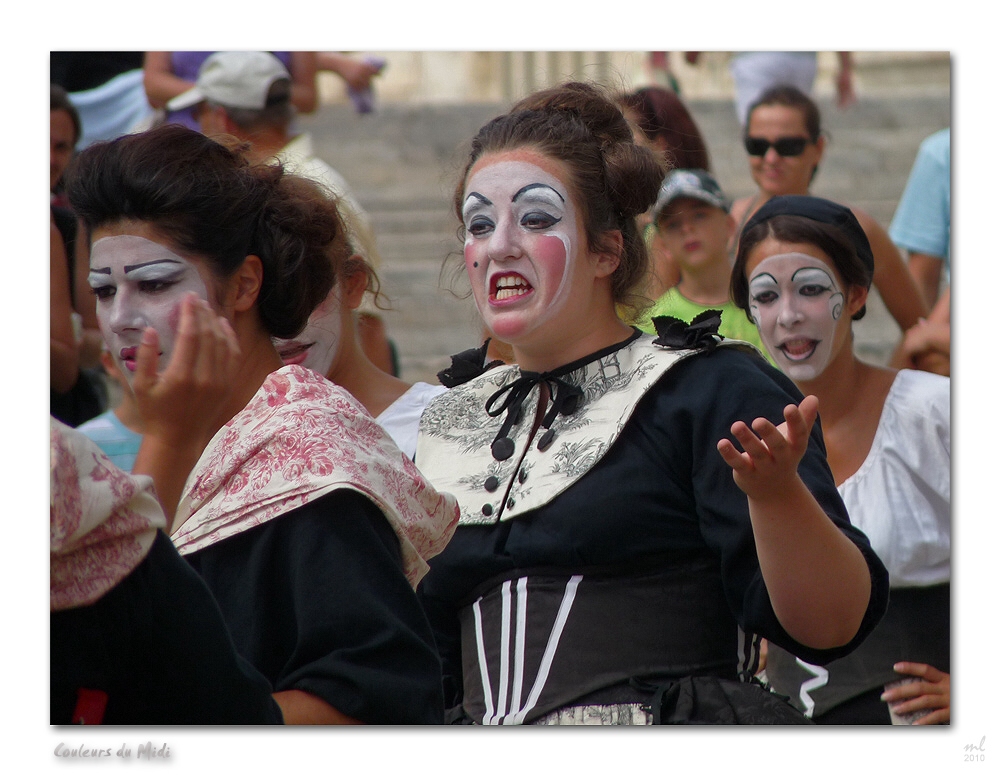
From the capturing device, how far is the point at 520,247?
1.84 meters

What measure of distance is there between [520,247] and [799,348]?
0.68 metres

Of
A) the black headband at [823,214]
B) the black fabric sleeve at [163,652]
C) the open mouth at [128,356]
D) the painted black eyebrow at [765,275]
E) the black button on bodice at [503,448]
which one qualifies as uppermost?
the black headband at [823,214]

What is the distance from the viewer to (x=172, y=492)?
1.45m

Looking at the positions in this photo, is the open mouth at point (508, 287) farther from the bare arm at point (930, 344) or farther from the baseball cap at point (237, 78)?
the baseball cap at point (237, 78)

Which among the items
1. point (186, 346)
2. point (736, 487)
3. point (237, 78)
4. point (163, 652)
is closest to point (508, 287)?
point (736, 487)

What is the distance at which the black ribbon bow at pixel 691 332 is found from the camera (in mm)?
1748

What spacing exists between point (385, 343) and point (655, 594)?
4.41 ft

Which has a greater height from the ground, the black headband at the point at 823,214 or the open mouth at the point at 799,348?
the black headband at the point at 823,214

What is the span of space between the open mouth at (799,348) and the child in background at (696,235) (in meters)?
0.36

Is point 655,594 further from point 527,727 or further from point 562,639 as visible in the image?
point 527,727

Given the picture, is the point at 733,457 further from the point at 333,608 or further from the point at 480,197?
the point at 480,197

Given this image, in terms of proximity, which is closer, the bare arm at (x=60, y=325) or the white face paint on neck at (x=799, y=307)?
the bare arm at (x=60, y=325)

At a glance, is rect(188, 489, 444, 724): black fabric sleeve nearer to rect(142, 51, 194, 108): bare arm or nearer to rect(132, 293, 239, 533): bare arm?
rect(132, 293, 239, 533): bare arm

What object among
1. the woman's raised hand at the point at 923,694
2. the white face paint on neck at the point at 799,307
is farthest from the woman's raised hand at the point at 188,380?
the woman's raised hand at the point at 923,694
